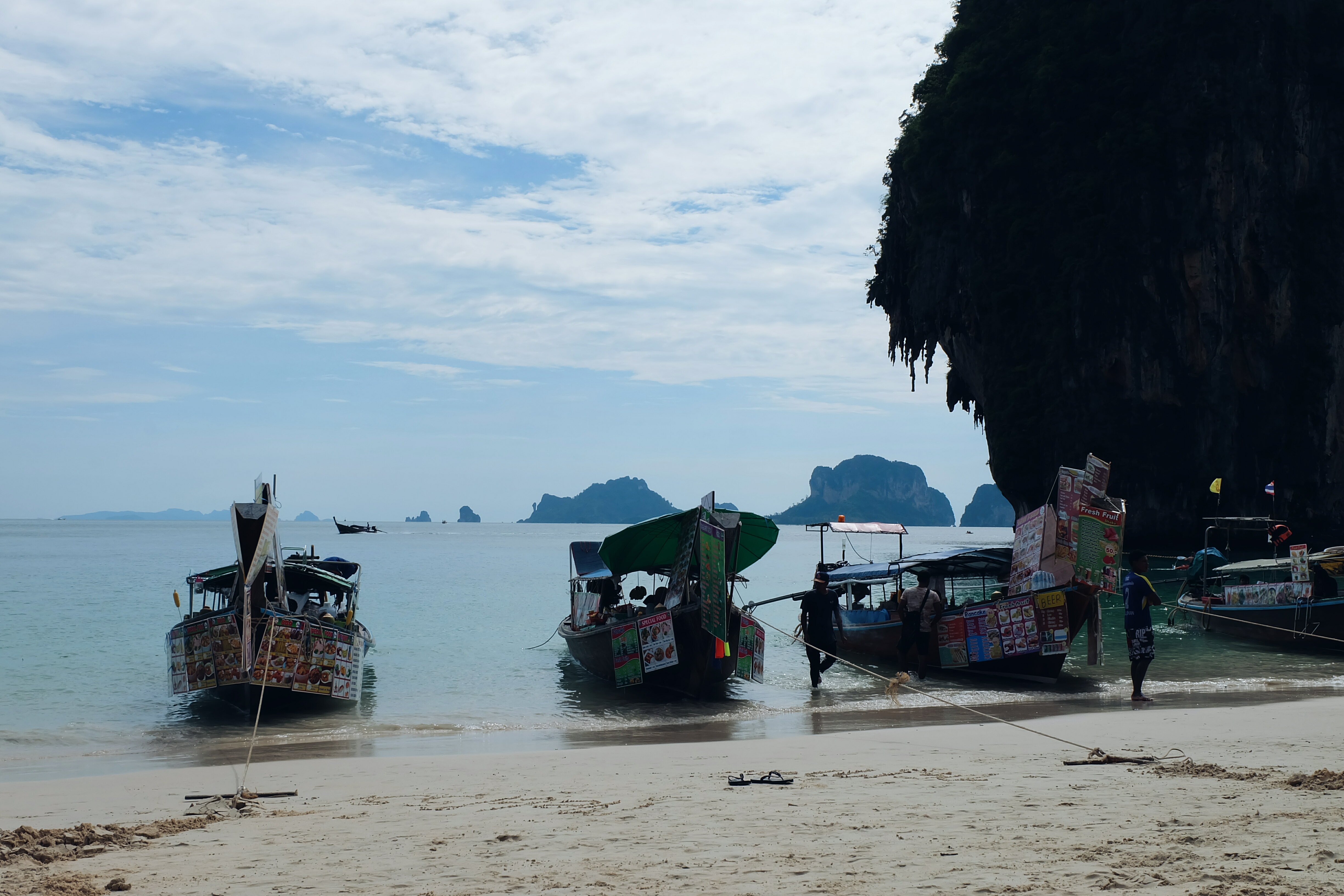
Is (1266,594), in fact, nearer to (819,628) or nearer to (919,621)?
(919,621)

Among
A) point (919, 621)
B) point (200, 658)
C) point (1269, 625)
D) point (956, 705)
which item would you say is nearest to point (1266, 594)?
point (1269, 625)

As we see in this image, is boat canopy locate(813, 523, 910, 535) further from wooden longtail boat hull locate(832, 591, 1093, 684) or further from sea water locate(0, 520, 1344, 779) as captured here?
sea water locate(0, 520, 1344, 779)

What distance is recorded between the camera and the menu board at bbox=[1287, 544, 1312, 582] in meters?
19.1

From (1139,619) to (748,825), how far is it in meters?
8.63

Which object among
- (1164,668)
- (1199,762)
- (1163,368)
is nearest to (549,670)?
(1164,668)

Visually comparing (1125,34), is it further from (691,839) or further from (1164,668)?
(691,839)

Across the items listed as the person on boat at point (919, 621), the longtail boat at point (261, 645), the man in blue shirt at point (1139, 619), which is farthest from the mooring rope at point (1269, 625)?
the longtail boat at point (261, 645)

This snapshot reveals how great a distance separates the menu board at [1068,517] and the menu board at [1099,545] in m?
0.06

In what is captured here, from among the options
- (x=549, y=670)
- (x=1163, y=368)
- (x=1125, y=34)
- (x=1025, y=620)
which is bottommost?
(x=549, y=670)

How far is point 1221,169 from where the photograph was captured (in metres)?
41.2

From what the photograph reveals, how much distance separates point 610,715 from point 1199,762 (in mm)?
7682

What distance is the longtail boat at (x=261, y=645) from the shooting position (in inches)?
501

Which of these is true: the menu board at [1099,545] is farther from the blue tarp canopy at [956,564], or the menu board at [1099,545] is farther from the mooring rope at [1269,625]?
the mooring rope at [1269,625]

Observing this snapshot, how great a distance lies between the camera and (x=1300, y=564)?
756 inches
